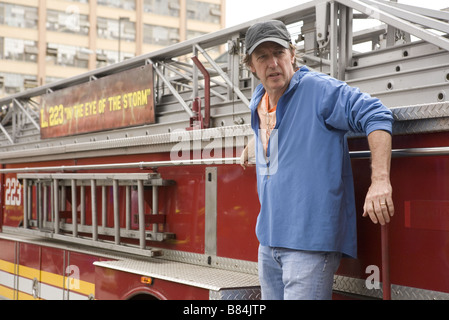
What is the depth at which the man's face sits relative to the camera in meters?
2.55

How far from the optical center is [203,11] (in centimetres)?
5262

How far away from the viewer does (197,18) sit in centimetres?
5178

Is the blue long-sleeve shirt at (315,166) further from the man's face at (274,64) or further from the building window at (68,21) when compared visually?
the building window at (68,21)

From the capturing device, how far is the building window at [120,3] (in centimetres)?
4644

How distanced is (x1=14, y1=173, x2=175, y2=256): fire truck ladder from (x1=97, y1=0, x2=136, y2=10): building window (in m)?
43.8

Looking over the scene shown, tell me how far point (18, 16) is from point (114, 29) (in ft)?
25.5

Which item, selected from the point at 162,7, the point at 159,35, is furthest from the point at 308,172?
the point at 162,7

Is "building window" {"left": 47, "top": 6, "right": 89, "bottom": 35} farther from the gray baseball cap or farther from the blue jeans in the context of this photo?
the blue jeans

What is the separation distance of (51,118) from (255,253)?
372 centimetres

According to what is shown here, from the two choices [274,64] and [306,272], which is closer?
[306,272]

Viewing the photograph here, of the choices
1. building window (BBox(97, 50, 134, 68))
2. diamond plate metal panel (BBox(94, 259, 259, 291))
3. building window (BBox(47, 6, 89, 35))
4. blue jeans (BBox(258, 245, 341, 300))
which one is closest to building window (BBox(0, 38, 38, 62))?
building window (BBox(47, 6, 89, 35))

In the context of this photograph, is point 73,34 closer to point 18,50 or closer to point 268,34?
point 18,50
